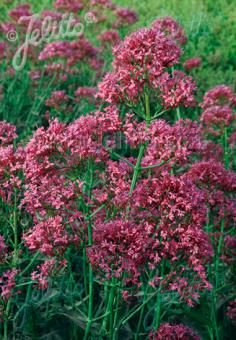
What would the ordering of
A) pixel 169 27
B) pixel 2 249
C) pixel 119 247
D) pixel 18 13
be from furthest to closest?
pixel 18 13
pixel 169 27
pixel 2 249
pixel 119 247

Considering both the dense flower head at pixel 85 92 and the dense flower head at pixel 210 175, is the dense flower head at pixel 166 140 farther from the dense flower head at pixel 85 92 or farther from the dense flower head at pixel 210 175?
the dense flower head at pixel 85 92

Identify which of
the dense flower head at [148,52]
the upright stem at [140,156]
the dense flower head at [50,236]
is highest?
the dense flower head at [148,52]

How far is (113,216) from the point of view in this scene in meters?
2.81

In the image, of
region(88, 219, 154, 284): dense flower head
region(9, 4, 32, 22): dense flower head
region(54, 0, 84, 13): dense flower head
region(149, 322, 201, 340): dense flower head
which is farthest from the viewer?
region(54, 0, 84, 13): dense flower head

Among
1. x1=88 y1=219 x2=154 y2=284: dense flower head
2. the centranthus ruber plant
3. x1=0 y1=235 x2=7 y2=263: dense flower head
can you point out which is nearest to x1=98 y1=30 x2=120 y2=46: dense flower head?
the centranthus ruber plant

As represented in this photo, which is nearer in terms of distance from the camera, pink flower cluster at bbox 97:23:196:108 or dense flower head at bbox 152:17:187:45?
pink flower cluster at bbox 97:23:196:108

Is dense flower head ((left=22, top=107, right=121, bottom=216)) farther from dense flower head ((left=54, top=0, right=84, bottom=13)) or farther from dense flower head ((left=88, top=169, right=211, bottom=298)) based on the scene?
dense flower head ((left=54, top=0, right=84, bottom=13))

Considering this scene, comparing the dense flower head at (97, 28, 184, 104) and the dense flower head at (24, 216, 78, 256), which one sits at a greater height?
the dense flower head at (97, 28, 184, 104)

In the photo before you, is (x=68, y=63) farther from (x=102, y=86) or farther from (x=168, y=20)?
(x=102, y=86)

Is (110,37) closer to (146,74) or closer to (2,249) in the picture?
(146,74)

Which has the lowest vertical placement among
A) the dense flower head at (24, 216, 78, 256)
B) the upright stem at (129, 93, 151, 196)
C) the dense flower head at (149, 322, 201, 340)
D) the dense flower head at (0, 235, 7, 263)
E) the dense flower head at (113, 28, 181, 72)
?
the dense flower head at (149, 322, 201, 340)

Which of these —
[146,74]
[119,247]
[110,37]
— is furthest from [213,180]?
[110,37]

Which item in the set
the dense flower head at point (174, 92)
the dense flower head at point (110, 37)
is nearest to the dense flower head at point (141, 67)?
the dense flower head at point (174, 92)

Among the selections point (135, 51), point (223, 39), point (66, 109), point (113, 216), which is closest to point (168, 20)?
point (66, 109)
